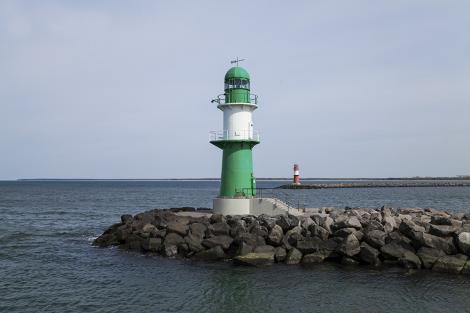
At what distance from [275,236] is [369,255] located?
381cm

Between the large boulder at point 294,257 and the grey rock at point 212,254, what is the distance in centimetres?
275

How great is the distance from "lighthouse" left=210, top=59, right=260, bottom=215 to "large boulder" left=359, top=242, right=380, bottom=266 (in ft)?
23.2

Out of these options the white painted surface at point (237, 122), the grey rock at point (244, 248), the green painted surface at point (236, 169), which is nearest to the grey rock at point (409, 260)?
the grey rock at point (244, 248)

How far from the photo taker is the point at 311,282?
14.6 metres

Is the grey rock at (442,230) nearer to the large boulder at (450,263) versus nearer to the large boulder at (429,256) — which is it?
the large boulder at (429,256)

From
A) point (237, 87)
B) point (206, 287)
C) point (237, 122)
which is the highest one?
point (237, 87)

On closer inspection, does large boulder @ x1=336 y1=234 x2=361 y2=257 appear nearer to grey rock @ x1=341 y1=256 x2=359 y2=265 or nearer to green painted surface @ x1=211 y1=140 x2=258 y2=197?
grey rock @ x1=341 y1=256 x2=359 y2=265

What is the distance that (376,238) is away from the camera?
17156 millimetres

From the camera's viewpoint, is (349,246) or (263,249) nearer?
(349,246)

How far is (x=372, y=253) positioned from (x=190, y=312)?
7.83m

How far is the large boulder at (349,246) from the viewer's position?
55.4 feet

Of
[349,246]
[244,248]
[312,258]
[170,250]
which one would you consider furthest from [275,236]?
[170,250]

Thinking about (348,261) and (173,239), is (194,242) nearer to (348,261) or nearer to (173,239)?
(173,239)

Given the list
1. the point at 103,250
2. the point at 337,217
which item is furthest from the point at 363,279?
the point at 103,250
